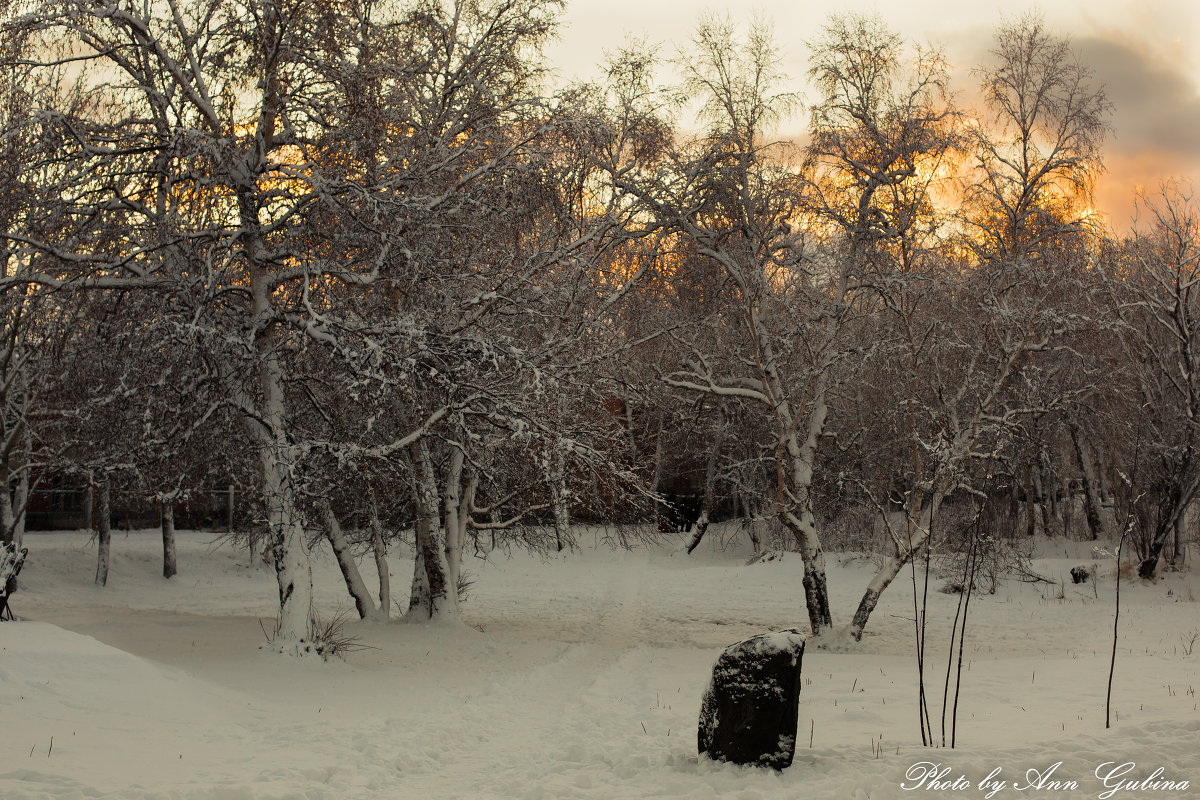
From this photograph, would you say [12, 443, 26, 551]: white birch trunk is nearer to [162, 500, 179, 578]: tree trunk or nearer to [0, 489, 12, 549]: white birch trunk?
[0, 489, 12, 549]: white birch trunk

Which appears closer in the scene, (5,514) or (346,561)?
(346,561)

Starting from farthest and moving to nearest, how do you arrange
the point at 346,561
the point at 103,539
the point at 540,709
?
the point at 103,539 < the point at 346,561 < the point at 540,709

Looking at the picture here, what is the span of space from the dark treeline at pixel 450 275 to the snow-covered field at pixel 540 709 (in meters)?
1.58

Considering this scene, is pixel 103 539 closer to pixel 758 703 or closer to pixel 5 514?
pixel 5 514

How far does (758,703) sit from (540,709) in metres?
3.30

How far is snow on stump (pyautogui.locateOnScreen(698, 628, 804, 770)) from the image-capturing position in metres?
6.73

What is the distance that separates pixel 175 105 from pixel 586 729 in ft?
26.6

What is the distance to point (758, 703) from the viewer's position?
6.80 metres

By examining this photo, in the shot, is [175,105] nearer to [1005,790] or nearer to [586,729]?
[586,729]

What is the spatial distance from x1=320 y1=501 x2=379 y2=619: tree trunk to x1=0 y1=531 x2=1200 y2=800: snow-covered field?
0.81m

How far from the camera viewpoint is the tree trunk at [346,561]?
1302cm

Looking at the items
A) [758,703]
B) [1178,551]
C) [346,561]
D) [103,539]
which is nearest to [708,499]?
[1178,551]

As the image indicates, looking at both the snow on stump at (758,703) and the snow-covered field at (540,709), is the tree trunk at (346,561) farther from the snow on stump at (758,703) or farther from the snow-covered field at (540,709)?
the snow on stump at (758,703)

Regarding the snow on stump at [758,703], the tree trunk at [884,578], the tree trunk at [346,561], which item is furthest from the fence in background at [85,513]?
the snow on stump at [758,703]
